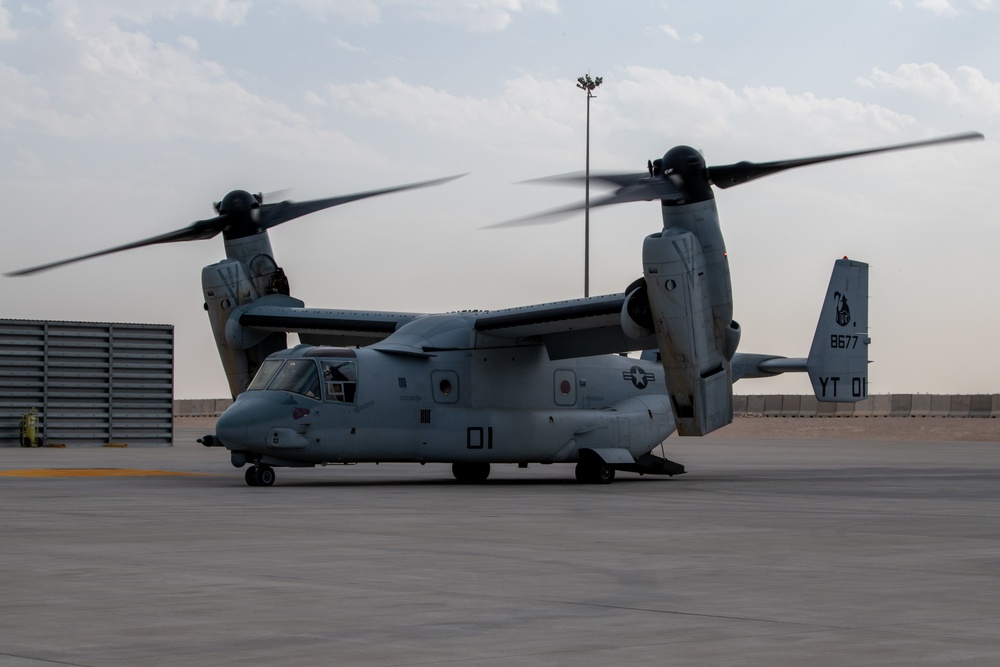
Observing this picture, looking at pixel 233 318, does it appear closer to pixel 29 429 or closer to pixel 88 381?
pixel 29 429

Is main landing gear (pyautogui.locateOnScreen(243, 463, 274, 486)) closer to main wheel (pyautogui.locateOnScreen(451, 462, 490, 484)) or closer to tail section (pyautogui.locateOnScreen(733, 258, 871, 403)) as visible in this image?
main wheel (pyautogui.locateOnScreen(451, 462, 490, 484))

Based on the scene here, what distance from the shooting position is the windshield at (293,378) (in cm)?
2270

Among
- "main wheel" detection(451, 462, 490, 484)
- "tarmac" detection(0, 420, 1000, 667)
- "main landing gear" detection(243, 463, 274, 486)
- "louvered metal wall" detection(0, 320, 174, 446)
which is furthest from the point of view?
"louvered metal wall" detection(0, 320, 174, 446)

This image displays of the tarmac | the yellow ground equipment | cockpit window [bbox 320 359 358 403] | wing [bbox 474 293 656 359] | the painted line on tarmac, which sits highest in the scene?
wing [bbox 474 293 656 359]

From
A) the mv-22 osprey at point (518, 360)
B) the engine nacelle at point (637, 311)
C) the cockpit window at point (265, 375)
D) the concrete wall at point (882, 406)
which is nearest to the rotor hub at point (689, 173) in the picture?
the mv-22 osprey at point (518, 360)

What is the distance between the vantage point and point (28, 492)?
19625 mm

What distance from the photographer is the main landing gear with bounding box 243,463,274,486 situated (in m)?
22.3

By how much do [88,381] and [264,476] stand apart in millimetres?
20899

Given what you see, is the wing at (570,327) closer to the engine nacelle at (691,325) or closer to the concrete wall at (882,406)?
the engine nacelle at (691,325)

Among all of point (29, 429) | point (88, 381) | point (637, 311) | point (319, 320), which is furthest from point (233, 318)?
point (88, 381)

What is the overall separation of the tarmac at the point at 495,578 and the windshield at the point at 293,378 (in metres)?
2.63

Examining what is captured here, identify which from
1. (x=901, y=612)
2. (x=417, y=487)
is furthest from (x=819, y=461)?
(x=901, y=612)

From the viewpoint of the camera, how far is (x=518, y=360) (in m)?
25.7

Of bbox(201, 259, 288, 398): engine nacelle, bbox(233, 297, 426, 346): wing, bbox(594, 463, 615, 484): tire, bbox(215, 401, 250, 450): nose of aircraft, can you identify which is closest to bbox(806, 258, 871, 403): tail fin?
bbox(594, 463, 615, 484): tire
